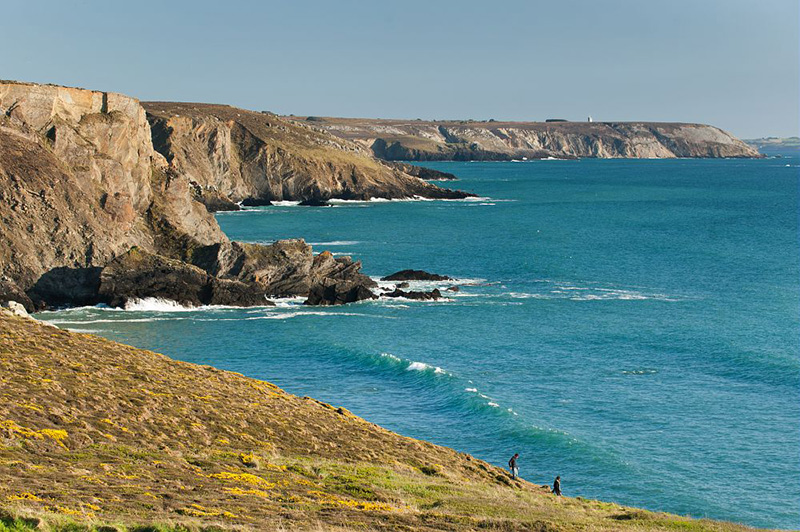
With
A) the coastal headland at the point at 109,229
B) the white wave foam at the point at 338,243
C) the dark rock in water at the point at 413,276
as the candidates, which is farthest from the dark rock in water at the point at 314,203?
the dark rock in water at the point at 413,276

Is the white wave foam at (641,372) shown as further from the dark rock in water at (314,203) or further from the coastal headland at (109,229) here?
the dark rock in water at (314,203)

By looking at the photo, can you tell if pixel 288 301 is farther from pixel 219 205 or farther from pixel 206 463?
pixel 219 205

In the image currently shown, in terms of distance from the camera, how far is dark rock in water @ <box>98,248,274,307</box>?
6938 centimetres

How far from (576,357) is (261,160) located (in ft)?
371

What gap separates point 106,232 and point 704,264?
58.2 metres

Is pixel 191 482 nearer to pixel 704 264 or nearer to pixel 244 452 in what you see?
pixel 244 452

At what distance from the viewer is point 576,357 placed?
56938mm

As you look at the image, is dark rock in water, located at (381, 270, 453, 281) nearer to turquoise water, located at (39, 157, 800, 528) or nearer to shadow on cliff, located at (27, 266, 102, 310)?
turquoise water, located at (39, 157, 800, 528)

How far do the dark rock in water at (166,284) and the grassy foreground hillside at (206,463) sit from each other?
2749cm

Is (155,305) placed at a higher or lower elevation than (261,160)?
lower

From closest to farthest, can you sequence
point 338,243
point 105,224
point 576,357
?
point 576,357, point 105,224, point 338,243

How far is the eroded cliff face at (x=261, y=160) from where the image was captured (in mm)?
148125

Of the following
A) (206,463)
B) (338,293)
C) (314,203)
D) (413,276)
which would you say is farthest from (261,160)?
(206,463)

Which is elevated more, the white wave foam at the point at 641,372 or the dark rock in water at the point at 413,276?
the dark rock in water at the point at 413,276
